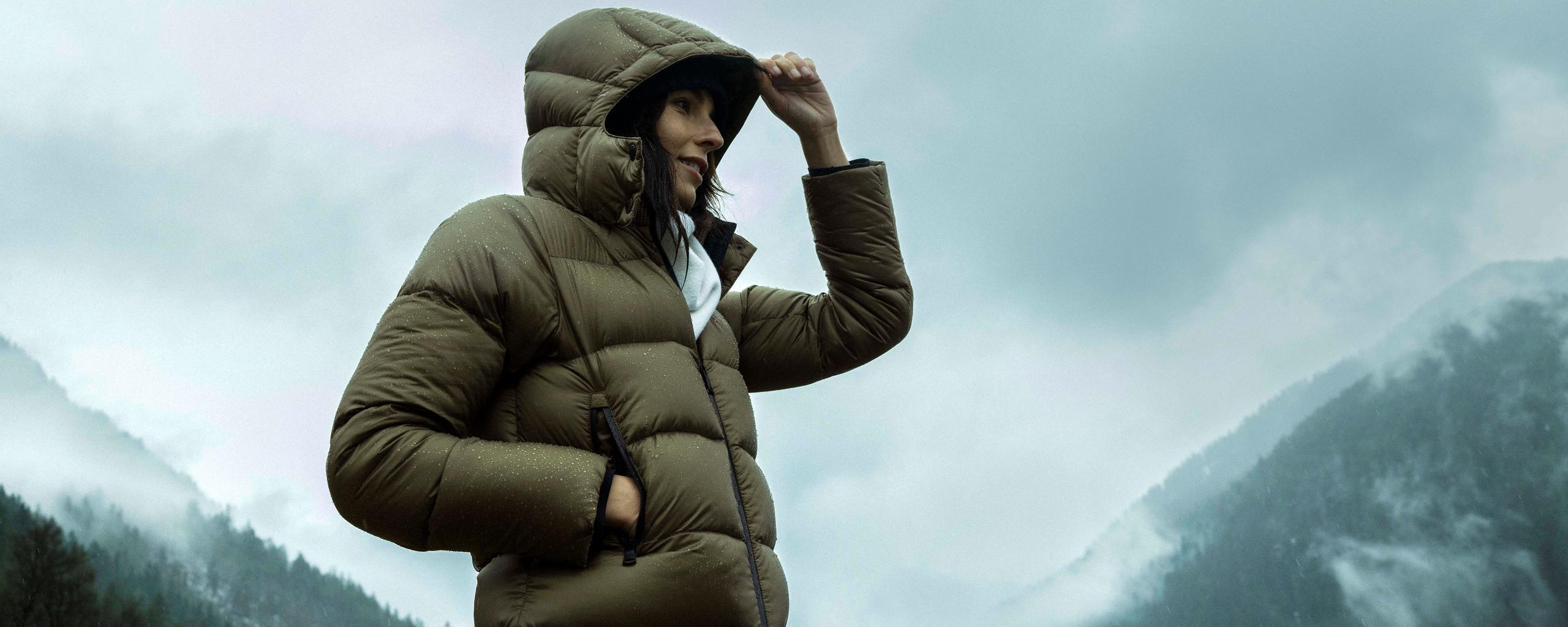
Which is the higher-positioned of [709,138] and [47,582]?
[47,582]

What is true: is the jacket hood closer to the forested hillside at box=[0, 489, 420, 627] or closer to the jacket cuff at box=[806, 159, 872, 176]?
the jacket cuff at box=[806, 159, 872, 176]

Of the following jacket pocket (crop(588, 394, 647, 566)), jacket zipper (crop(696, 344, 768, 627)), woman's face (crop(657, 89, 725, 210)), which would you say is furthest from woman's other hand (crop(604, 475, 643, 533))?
woman's face (crop(657, 89, 725, 210))

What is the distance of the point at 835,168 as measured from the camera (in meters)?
2.95

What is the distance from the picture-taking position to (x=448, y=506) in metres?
1.82

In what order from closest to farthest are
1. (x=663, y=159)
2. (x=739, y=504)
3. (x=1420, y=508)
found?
1. (x=739, y=504)
2. (x=663, y=159)
3. (x=1420, y=508)

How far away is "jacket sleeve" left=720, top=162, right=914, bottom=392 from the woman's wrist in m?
0.05

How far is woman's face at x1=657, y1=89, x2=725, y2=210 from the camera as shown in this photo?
2.53 m

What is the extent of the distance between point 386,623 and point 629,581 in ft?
350

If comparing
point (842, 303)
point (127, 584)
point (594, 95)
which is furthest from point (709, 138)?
point (127, 584)

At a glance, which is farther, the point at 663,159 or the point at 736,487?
the point at 663,159

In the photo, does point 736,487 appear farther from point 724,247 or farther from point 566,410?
point 724,247

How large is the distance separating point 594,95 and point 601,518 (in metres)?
0.93

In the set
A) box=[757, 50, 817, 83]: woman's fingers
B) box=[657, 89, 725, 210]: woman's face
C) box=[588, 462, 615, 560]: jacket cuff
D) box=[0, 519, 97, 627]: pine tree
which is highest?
box=[0, 519, 97, 627]: pine tree

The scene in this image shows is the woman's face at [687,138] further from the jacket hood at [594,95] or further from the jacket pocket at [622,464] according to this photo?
the jacket pocket at [622,464]
